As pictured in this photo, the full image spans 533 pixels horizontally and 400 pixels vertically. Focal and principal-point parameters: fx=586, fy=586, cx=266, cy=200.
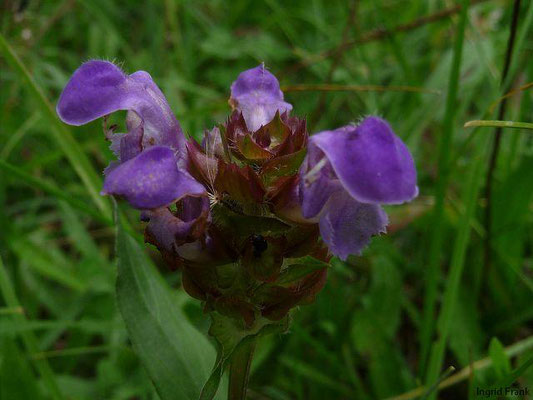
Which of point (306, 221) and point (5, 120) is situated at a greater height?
point (306, 221)

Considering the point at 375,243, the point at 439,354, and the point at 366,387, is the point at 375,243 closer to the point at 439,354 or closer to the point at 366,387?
the point at 366,387

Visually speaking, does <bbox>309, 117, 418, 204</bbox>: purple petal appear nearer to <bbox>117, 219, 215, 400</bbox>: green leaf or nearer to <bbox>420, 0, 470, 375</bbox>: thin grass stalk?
<bbox>117, 219, 215, 400</bbox>: green leaf

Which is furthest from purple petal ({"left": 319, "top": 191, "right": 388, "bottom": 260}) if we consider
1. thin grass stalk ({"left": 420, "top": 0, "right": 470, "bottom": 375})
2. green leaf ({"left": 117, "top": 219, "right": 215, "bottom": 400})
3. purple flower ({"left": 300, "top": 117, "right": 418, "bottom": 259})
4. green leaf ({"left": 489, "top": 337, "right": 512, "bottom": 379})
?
thin grass stalk ({"left": 420, "top": 0, "right": 470, "bottom": 375})

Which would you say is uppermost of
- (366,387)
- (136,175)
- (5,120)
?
(136,175)

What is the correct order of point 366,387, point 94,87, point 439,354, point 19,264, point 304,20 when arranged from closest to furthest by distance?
point 94,87
point 439,354
point 366,387
point 19,264
point 304,20

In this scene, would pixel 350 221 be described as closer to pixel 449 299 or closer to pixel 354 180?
pixel 354 180

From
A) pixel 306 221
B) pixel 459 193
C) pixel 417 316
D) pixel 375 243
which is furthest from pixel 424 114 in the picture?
pixel 306 221

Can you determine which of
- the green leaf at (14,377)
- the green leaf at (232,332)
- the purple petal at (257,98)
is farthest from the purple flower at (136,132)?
the green leaf at (14,377)

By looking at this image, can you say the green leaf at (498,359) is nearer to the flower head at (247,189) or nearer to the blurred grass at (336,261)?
the blurred grass at (336,261)
